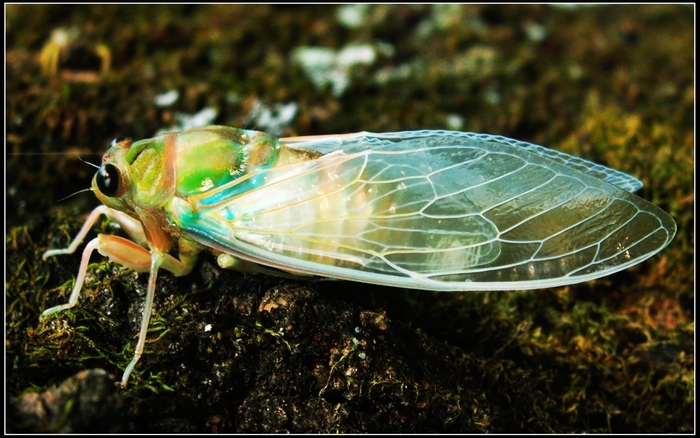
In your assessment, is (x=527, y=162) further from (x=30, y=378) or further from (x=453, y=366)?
(x=30, y=378)

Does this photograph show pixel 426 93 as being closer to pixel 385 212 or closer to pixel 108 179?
pixel 385 212

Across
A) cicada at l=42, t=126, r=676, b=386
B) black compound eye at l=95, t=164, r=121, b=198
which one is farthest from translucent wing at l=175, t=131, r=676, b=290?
black compound eye at l=95, t=164, r=121, b=198

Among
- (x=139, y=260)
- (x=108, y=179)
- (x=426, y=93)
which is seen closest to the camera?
(x=139, y=260)

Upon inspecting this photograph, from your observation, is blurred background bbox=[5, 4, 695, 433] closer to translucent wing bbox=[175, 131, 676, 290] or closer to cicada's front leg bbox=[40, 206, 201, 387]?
translucent wing bbox=[175, 131, 676, 290]

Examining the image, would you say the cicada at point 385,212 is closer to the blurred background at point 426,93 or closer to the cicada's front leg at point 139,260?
the cicada's front leg at point 139,260

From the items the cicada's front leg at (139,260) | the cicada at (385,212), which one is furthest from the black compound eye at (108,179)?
the cicada's front leg at (139,260)

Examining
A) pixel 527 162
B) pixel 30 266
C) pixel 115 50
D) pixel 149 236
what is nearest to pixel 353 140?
pixel 527 162

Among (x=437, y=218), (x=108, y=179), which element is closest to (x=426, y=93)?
(x=437, y=218)
